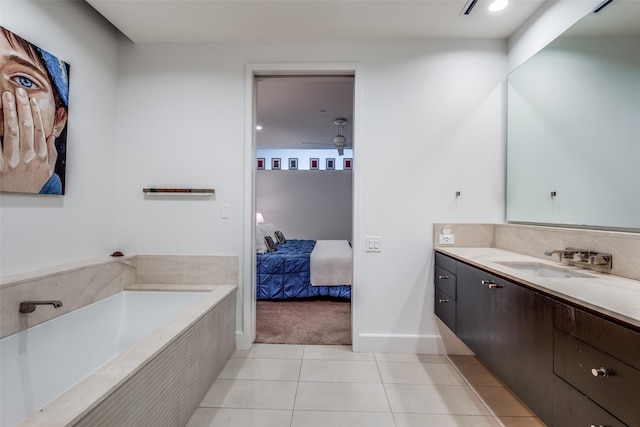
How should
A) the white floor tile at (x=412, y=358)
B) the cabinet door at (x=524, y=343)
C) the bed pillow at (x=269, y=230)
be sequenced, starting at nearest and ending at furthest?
1. the cabinet door at (x=524, y=343)
2. the white floor tile at (x=412, y=358)
3. the bed pillow at (x=269, y=230)

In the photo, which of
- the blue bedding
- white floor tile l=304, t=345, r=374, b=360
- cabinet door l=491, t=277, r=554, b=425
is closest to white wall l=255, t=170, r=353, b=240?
the blue bedding

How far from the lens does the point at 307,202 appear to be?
23.6ft

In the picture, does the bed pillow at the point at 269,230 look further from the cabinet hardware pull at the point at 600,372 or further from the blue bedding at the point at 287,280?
the cabinet hardware pull at the point at 600,372

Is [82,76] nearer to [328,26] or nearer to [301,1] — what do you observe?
[301,1]

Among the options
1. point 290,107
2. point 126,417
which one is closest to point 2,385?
point 126,417

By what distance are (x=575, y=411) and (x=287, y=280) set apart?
3201 mm

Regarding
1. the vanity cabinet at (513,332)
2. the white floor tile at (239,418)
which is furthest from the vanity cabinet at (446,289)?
the white floor tile at (239,418)

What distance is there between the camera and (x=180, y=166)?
2.59 meters

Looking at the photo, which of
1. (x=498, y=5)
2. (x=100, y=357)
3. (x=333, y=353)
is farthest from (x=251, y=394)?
(x=498, y=5)

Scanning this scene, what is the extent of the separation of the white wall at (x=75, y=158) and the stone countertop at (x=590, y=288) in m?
2.68

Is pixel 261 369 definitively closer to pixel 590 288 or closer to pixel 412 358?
pixel 412 358

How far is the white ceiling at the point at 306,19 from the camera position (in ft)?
6.84

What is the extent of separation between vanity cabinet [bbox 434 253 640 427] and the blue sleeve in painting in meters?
2.70

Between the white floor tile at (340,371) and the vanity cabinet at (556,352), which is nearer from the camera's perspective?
the vanity cabinet at (556,352)
